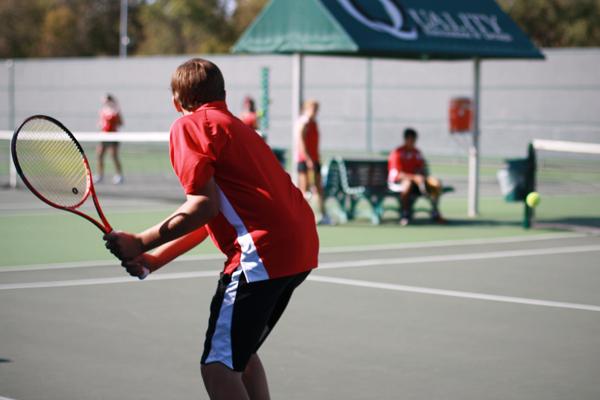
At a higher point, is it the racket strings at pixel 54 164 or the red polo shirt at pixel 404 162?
the racket strings at pixel 54 164

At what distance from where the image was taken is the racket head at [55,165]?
4.64 meters

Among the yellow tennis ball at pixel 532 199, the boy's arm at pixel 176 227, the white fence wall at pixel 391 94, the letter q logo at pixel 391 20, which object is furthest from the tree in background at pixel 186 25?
the boy's arm at pixel 176 227

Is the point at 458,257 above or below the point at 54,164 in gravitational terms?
below

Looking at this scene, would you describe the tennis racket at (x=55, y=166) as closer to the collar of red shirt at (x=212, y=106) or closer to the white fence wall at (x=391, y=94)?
the collar of red shirt at (x=212, y=106)

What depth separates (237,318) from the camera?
4.40 metres

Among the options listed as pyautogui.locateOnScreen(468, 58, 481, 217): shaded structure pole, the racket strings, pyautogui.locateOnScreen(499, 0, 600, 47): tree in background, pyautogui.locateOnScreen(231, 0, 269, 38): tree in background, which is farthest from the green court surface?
pyautogui.locateOnScreen(231, 0, 269, 38): tree in background

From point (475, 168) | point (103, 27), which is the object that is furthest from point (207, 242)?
point (103, 27)

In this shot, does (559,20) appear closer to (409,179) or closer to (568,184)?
(568,184)

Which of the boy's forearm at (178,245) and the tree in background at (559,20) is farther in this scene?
the tree in background at (559,20)

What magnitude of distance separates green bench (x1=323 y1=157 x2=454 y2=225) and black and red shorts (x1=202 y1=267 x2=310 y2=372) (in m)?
10.9

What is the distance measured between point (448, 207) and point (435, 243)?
5.18m

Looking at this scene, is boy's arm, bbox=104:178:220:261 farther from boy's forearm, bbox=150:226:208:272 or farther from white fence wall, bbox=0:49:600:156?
white fence wall, bbox=0:49:600:156

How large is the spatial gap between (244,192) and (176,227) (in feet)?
0.93

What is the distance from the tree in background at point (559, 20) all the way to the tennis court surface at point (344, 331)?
4470 cm
